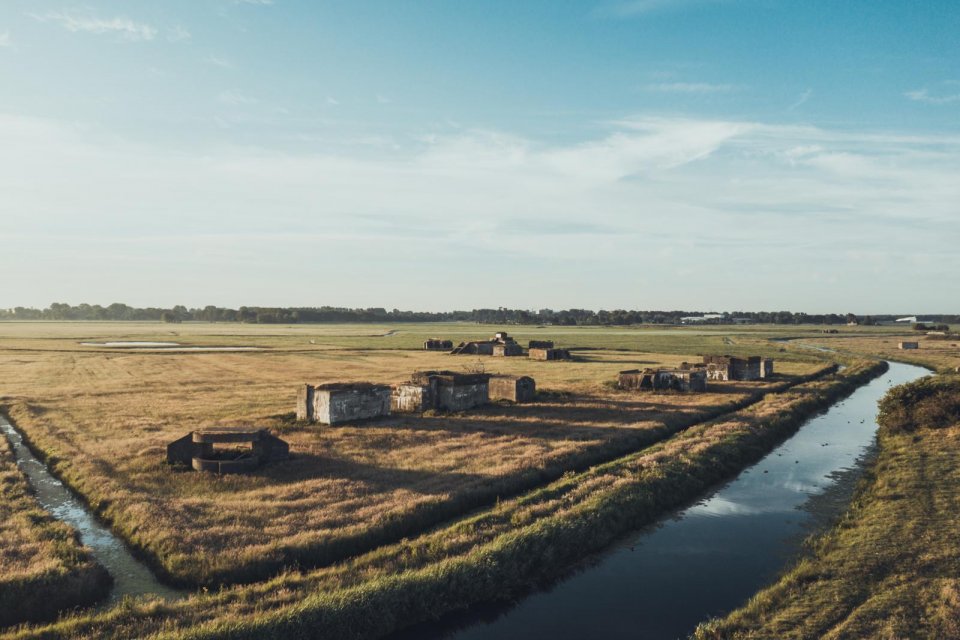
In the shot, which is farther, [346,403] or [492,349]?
[492,349]

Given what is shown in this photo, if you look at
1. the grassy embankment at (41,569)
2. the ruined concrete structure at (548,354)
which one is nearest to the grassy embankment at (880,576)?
the grassy embankment at (41,569)

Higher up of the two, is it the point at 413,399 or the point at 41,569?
the point at 413,399

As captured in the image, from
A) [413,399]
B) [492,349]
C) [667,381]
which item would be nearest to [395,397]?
[413,399]

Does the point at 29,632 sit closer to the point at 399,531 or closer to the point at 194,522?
the point at 194,522

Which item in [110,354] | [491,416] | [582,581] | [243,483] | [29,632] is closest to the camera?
[29,632]

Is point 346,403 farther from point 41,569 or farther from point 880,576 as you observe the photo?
point 880,576

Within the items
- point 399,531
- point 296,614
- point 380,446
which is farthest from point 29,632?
point 380,446

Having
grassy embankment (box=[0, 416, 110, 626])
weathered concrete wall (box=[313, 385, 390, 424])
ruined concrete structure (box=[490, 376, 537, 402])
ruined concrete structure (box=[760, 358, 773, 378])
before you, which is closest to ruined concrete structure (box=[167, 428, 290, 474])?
grassy embankment (box=[0, 416, 110, 626])
